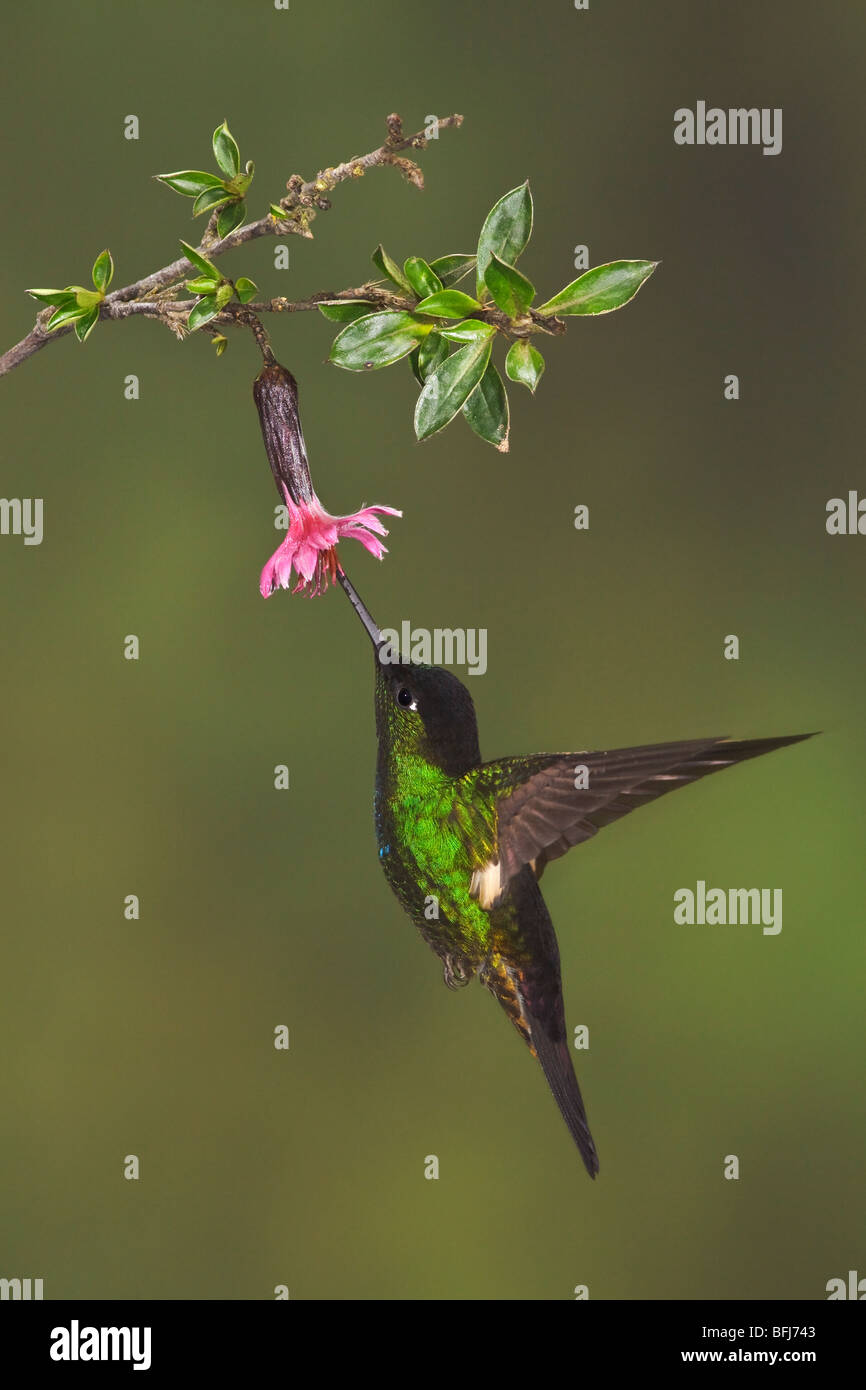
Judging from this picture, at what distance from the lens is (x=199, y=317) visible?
0.61m

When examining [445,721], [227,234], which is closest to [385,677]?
[445,721]

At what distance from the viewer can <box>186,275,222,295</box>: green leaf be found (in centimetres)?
61

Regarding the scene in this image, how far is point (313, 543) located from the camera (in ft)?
2.19

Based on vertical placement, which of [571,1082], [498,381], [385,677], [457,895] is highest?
[498,381]

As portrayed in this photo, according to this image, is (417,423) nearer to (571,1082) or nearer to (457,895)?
(457,895)

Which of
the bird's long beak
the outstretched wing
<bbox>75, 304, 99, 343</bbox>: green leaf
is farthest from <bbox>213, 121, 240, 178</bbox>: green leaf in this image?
the outstretched wing

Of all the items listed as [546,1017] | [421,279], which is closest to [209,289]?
[421,279]

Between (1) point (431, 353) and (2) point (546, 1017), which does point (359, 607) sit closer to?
(1) point (431, 353)

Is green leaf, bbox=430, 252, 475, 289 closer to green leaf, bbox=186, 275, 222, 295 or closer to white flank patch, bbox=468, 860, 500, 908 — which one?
green leaf, bbox=186, 275, 222, 295

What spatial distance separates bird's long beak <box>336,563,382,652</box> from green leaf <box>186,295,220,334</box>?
0.14m

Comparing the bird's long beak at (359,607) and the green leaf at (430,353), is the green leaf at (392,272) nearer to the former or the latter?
the green leaf at (430,353)

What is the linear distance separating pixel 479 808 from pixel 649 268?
35 cm

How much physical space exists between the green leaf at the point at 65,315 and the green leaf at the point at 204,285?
0.06 metres

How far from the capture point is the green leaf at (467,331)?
0.61 metres
